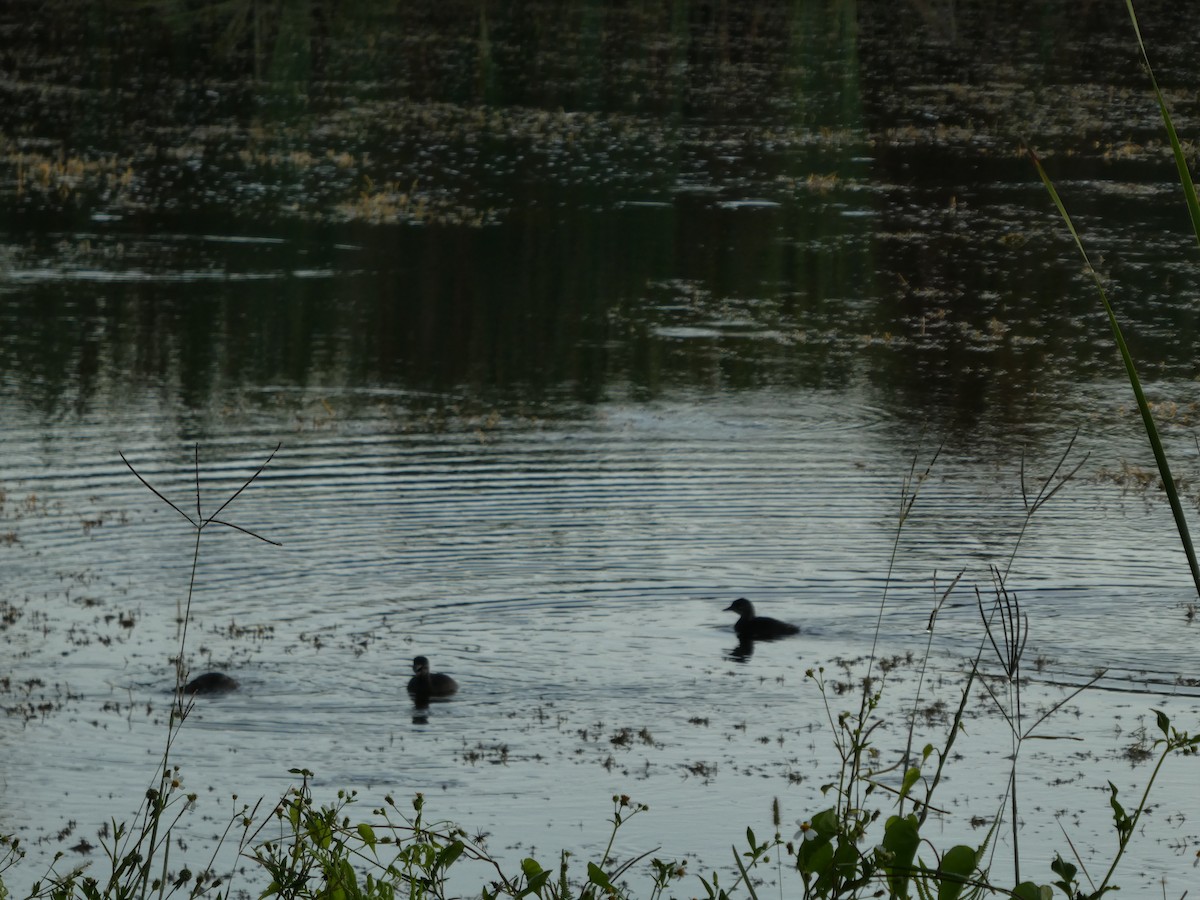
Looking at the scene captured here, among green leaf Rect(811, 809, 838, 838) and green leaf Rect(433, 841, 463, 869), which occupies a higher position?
green leaf Rect(811, 809, 838, 838)

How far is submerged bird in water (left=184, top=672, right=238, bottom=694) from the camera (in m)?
10.7

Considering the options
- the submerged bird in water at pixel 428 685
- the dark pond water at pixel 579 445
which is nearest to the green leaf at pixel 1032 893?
the dark pond water at pixel 579 445

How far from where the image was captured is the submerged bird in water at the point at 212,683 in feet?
35.2

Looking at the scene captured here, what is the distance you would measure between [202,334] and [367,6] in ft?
125

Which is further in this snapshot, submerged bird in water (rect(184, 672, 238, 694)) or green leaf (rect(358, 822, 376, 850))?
submerged bird in water (rect(184, 672, 238, 694))

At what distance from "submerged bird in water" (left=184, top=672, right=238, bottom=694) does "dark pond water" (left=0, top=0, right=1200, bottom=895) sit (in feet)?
0.49

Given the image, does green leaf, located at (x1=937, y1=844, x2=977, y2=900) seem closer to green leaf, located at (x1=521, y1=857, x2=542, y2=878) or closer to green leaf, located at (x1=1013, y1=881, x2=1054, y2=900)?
green leaf, located at (x1=1013, y1=881, x2=1054, y2=900)

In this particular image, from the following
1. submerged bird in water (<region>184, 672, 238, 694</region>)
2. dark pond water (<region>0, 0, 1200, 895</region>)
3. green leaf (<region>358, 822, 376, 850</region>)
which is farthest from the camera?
submerged bird in water (<region>184, 672, 238, 694</region>)

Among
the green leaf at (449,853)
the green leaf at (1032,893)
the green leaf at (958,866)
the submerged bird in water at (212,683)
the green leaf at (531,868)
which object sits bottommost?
the submerged bird in water at (212,683)

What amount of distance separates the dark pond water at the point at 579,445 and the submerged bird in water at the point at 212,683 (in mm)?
149

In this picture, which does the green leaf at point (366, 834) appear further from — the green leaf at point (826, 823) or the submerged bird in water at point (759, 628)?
the submerged bird in water at point (759, 628)

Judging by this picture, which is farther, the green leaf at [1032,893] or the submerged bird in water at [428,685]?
the submerged bird in water at [428,685]

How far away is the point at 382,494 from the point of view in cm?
1516

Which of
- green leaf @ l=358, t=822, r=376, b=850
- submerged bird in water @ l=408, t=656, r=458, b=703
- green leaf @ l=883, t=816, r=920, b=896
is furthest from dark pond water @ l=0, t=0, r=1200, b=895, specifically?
green leaf @ l=883, t=816, r=920, b=896
